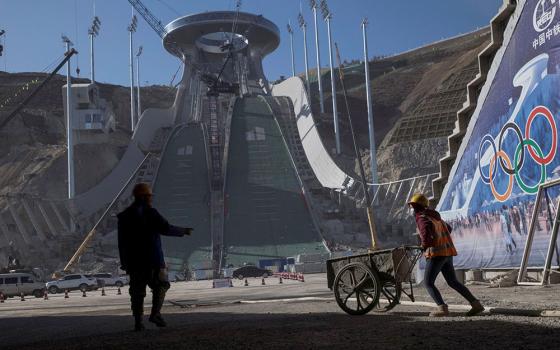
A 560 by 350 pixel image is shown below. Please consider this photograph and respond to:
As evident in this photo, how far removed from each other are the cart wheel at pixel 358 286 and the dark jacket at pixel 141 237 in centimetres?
255

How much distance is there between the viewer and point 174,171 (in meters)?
71.8

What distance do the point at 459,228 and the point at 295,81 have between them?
2980 inches

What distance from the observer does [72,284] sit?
148ft

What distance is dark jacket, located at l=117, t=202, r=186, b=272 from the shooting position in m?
8.31

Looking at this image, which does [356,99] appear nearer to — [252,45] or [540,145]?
[252,45]

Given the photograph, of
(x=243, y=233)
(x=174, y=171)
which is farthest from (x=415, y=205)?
(x=174, y=171)

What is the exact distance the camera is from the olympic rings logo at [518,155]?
14094mm

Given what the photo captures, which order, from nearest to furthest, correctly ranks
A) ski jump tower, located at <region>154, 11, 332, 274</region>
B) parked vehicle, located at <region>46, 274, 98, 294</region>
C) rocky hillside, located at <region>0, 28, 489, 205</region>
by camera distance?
parked vehicle, located at <region>46, 274, 98, 294</region>, ski jump tower, located at <region>154, 11, 332, 274</region>, rocky hillside, located at <region>0, 28, 489, 205</region>

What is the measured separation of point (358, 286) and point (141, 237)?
10.2ft

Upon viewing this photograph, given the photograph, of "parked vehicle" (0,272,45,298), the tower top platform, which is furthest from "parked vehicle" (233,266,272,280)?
the tower top platform

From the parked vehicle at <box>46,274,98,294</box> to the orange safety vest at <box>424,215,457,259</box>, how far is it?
3926 centimetres

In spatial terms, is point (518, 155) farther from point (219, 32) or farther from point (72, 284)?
point (219, 32)

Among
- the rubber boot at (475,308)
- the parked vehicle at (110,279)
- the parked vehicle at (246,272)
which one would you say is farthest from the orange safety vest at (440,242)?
the parked vehicle at (110,279)

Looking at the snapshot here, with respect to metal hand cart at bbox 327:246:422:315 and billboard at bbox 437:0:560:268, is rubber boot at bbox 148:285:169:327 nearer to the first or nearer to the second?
metal hand cart at bbox 327:246:422:315
